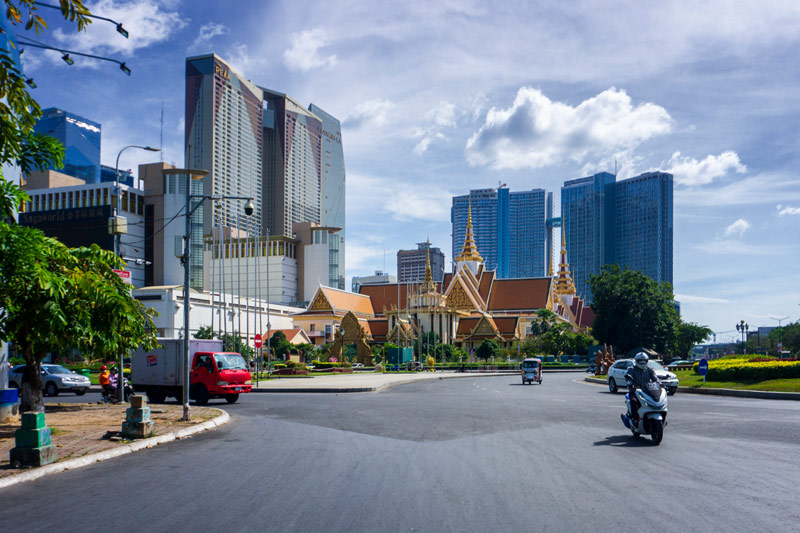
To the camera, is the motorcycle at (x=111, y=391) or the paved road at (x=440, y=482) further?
the motorcycle at (x=111, y=391)

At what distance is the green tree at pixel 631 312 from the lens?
2544 inches

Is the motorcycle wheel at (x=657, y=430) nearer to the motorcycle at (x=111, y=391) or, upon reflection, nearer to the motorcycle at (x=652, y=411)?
the motorcycle at (x=652, y=411)

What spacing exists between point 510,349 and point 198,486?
88.5m

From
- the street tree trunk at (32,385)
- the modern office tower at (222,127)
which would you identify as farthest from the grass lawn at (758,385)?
the modern office tower at (222,127)

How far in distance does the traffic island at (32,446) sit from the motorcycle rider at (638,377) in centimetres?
1029

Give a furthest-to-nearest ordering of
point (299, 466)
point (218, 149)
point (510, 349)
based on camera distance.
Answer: point (218, 149)
point (510, 349)
point (299, 466)

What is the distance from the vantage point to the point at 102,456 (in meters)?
11.4

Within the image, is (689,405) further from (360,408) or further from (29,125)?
(29,125)

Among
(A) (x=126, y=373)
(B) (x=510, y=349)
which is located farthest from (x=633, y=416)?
(B) (x=510, y=349)

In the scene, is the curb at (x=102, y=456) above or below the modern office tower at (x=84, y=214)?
below

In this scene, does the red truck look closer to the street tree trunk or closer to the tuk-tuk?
the street tree trunk

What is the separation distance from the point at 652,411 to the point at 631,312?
179 ft

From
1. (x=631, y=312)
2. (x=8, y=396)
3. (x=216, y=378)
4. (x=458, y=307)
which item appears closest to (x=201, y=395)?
(x=216, y=378)

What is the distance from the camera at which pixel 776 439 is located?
1280 cm
